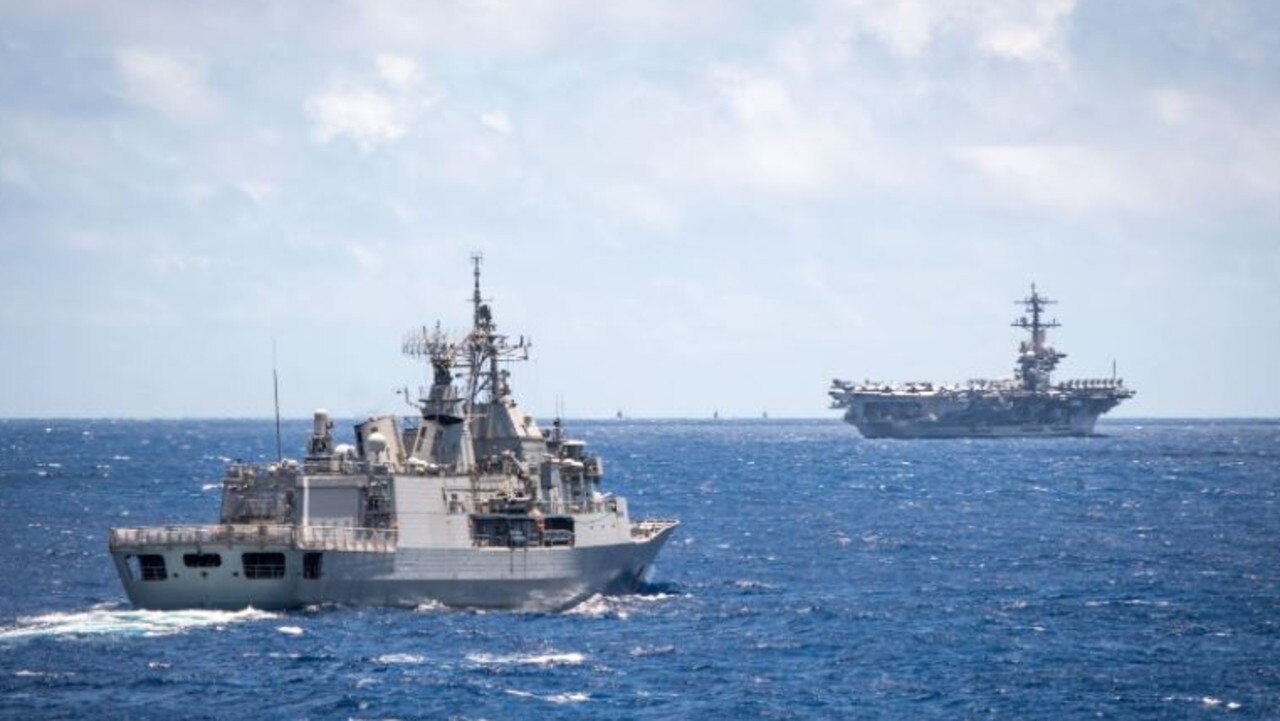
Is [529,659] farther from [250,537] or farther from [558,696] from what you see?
[250,537]

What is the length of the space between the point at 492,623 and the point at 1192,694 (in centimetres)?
1877

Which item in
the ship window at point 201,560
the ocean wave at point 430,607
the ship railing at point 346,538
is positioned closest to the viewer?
the ship window at point 201,560

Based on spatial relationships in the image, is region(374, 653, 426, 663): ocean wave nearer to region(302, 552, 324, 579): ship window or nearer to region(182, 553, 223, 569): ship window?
region(302, 552, 324, 579): ship window

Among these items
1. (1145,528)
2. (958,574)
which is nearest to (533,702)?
(958,574)

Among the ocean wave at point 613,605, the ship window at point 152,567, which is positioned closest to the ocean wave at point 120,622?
the ship window at point 152,567

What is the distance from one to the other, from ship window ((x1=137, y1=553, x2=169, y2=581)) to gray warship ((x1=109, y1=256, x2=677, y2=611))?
4 centimetres

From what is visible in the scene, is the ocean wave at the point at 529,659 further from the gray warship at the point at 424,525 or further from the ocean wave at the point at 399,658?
the gray warship at the point at 424,525

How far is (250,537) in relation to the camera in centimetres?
4906

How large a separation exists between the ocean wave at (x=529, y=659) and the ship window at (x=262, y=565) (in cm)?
745

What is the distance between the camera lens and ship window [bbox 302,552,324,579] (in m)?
49.7

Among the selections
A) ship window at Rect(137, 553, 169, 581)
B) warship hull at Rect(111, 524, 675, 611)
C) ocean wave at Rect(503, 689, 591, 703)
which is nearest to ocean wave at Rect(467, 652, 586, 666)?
ocean wave at Rect(503, 689, 591, 703)

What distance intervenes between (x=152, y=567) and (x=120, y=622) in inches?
69.6

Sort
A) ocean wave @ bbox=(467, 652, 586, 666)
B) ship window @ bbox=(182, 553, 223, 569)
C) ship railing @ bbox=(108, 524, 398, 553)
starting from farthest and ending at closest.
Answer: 1. ship window @ bbox=(182, 553, 223, 569)
2. ship railing @ bbox=(108, 524, 398, 553)
3. ocean wave @ bbox=(467, 652, 586, 666)

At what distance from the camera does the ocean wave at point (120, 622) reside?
46625 millimetres
